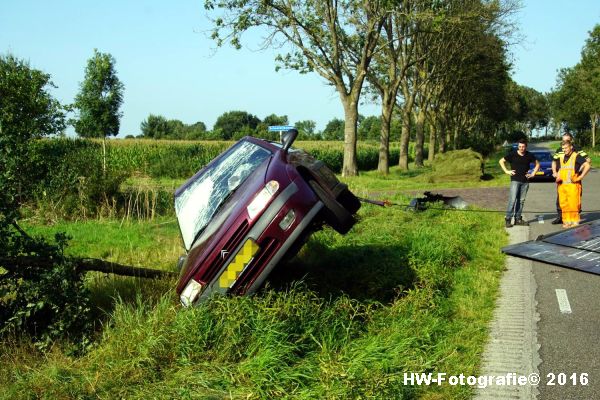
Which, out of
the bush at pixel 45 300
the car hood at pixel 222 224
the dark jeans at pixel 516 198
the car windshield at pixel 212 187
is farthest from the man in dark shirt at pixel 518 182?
the bush at pixel 45 300

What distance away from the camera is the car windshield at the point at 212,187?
17.6 ft

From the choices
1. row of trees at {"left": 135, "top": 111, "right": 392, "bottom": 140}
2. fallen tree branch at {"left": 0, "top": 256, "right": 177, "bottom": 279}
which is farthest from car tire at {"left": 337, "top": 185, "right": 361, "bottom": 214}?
row of trees at {"left": 135, "top": 111, "right": 392, "bottom": 140}

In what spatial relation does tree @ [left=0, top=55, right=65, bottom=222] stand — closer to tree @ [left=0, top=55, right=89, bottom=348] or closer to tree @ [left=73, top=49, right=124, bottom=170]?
tree @ [left=0, top=55, right=89, bottom=348]

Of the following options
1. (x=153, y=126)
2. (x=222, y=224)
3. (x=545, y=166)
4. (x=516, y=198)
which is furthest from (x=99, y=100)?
(x=153, y=126)

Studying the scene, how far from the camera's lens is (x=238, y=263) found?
15.1 feet

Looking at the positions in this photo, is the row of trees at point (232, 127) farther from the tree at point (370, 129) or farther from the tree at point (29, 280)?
the tree at point (29, 280)

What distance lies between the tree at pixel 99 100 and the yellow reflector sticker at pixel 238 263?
32976mm

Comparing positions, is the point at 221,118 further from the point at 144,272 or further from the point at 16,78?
the point at 144,272

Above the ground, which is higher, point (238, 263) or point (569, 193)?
point (238, 263)

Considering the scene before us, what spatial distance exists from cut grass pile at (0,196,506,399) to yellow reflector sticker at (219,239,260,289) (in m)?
0.16

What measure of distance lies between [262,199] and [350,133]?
72.8 feet

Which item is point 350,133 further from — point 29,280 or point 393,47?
point 29,280

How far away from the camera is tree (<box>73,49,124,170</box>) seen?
115ft

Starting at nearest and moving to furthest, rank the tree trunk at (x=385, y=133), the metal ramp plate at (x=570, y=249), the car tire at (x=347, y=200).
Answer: the car tire at (x=347, y=200)
the metal ramp plate at (x=570, y=249)
the tree trunk at (x=385, y=133)
